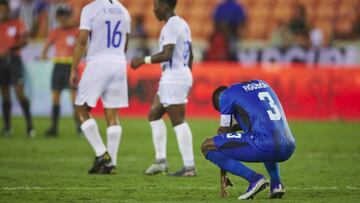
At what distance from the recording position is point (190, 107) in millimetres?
22562

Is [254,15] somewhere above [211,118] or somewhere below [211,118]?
above

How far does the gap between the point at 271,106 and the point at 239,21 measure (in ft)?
50.8

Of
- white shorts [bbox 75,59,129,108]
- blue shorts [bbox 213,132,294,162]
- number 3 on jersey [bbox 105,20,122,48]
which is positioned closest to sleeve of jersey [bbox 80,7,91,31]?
number 3 on jersey [bbox 105,20,122,48]

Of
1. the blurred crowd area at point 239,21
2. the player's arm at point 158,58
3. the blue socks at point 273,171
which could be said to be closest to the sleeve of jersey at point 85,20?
the player's arm at point 158,58

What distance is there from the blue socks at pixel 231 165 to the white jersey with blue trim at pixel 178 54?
98.2 inches

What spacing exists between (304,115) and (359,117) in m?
1.32

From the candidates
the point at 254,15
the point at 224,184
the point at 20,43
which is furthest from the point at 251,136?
the point at 254,15

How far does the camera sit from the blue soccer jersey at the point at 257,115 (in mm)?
9773

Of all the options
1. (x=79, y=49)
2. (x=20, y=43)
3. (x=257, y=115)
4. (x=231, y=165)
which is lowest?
(x=231, y=165)

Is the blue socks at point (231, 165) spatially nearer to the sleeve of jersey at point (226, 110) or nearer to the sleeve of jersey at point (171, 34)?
the sleeve of jersey at point (226, 110)

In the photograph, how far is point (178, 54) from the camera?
12383 mm

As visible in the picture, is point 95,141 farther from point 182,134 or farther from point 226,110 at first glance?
point 226,110

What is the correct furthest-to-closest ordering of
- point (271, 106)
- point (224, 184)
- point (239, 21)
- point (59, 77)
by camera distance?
1. point (239, 21)
2. point (59, 77)
3. point (224, 184)
4. point (271, 106)

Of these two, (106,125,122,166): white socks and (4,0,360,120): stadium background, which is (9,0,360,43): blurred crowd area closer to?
(4,0,360,120): stadium background
